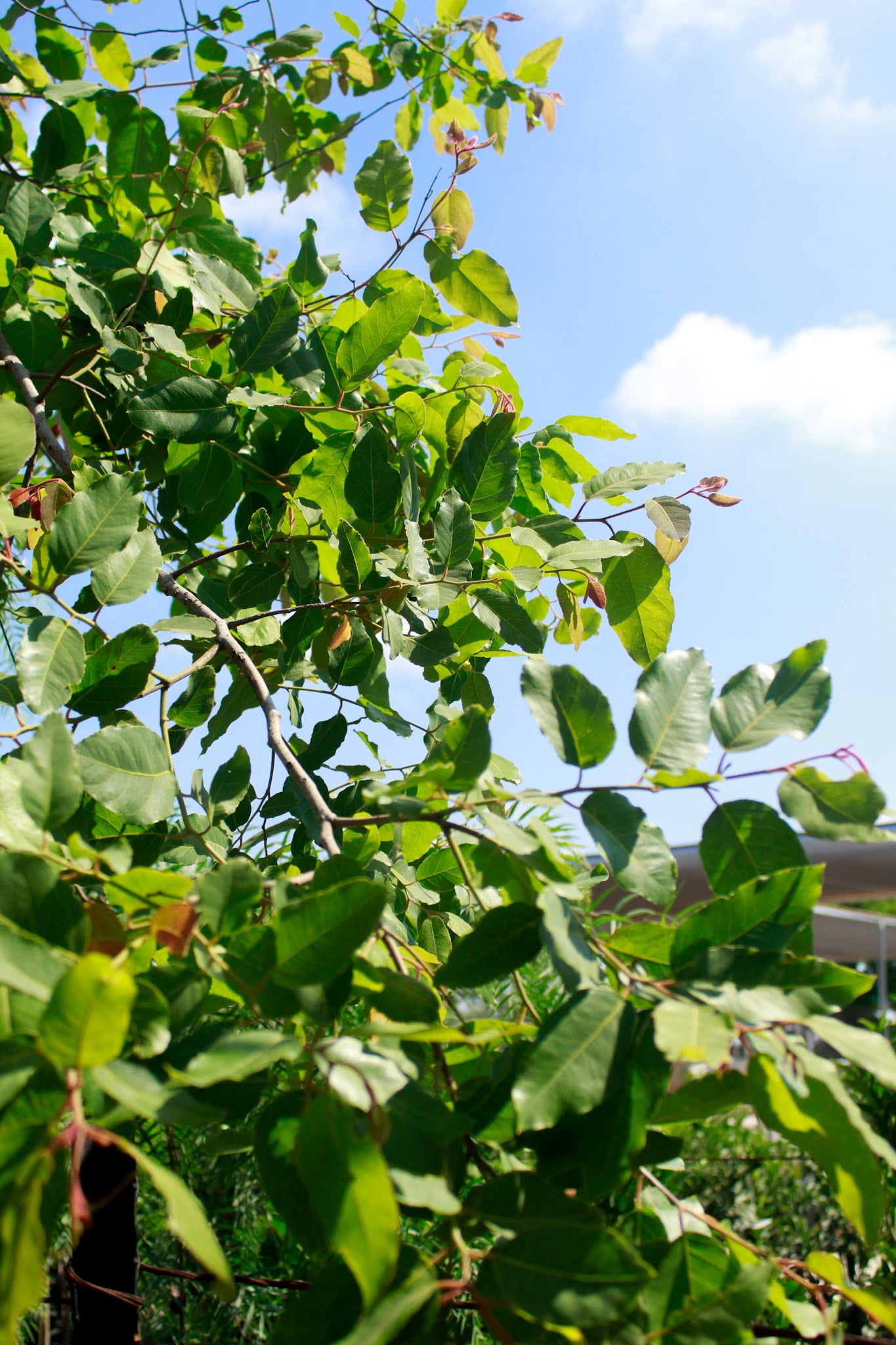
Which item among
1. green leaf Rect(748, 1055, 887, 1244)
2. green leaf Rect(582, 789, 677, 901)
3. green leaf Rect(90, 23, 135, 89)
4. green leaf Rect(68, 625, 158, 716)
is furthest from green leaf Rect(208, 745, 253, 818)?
green leaf Rect(90, 23, 135, 89)

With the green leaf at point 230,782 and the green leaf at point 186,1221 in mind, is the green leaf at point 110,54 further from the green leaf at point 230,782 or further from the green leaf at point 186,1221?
the green leaf at point 186,1221

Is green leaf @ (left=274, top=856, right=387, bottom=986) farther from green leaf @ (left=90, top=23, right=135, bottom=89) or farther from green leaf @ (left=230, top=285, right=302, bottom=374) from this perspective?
green leaf @ (left=90, top=23, right=135, bottom=89)

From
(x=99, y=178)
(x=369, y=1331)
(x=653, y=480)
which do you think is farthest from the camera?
(x=99, y=178)

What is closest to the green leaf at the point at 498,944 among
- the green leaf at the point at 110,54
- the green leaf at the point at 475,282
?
the green leaf at the point at 475,282

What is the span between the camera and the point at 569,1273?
0.32 m

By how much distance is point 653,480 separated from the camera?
0.70 metres

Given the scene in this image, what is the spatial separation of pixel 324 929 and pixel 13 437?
37cm

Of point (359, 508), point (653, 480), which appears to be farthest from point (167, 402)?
point (653, 480)

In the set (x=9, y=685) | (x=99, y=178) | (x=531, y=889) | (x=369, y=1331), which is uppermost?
(x=99, y=178)

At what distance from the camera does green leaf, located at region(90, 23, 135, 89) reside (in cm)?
115

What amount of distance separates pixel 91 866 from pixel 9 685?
0.80 feet

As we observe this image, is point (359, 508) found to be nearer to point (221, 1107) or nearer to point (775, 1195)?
point (221, 1107)

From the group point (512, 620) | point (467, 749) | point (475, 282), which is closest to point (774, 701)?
point (467, 749)

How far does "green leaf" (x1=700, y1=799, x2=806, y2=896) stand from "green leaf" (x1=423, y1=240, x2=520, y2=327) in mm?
650
